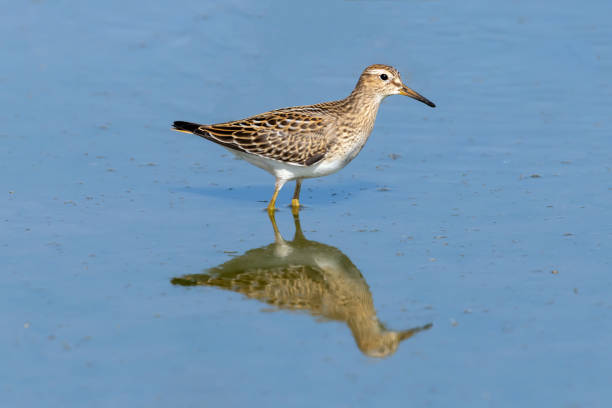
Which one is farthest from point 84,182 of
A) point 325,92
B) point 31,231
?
point 325,92

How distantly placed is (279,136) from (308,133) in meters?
0.37

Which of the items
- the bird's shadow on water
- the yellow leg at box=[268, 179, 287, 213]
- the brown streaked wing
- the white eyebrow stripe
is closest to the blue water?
the bird's shadow on water

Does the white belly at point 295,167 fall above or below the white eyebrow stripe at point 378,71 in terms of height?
below

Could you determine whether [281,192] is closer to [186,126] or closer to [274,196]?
[274,196]

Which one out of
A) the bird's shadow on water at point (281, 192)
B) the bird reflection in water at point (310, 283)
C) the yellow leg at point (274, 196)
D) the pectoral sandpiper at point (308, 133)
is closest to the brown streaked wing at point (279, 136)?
the pectoral sandpiper at point (308, 133)

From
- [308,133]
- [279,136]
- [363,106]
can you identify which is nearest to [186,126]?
[279,136]

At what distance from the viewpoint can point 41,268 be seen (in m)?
9.72

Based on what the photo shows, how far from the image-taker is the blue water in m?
7.71

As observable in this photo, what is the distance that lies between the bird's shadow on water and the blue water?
5 centimetres

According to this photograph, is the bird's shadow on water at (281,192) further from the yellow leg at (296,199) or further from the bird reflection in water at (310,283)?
the bird reflection in water at (310,283)

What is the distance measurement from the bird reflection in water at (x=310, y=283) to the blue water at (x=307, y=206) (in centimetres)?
10

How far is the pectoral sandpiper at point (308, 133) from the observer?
1170cm

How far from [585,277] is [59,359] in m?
5.17

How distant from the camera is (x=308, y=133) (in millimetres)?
11727
